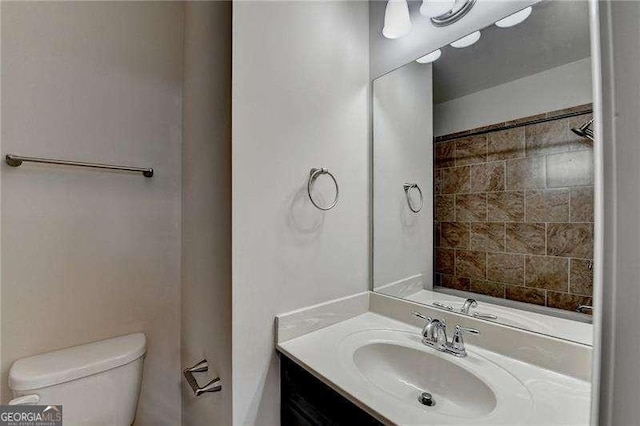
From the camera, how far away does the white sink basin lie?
27.6 inches

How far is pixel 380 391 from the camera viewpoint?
0.76m

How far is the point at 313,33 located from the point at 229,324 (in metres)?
1.16

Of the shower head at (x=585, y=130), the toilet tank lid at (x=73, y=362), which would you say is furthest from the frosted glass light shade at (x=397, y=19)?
the toilet tank lid at (x=73, y=362)

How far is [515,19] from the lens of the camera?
0.97 metres

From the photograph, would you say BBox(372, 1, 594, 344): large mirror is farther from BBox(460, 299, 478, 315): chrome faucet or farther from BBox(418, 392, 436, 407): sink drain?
BBox(418, 392, 436, 407): sink drain

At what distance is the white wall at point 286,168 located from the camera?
0.94m

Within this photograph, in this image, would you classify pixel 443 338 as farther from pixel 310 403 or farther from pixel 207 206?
pixel 207 206

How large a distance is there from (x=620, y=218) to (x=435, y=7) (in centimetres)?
121

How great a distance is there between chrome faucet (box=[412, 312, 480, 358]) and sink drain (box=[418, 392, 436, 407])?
148 mm

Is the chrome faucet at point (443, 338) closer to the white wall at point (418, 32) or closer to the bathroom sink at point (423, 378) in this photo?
the bathroom sink at point (423, 378)

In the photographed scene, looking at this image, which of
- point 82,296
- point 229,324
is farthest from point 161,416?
point 229,324

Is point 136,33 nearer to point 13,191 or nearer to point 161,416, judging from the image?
point 13,191

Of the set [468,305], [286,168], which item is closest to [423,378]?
[468,305]

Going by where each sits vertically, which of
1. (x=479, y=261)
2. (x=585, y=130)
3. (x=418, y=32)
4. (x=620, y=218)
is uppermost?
(x=418, y=32)
